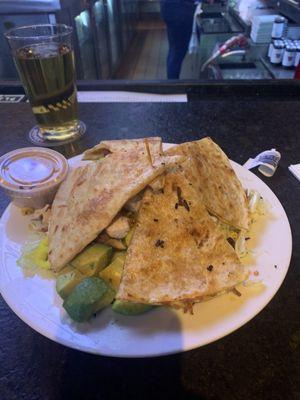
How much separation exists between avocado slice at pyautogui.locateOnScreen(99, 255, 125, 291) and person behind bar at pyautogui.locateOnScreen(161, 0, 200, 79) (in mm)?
3727

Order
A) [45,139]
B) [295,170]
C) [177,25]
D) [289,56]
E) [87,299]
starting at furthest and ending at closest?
[177,25] < [289,56] < [45,139] < [295,170] < [87,299]

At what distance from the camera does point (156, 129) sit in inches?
62.0

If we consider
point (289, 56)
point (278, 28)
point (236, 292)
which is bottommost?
point (289, 56)

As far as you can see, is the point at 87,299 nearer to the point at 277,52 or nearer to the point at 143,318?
the point at 143,318

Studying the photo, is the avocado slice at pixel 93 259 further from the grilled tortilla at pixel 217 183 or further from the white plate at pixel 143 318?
the grilled tortilla at pixel 217 183

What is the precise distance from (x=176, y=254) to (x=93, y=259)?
208mm

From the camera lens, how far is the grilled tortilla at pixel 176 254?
703 mm

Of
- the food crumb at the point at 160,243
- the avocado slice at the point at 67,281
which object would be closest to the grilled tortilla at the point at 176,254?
the food crumb at the point at 160,243

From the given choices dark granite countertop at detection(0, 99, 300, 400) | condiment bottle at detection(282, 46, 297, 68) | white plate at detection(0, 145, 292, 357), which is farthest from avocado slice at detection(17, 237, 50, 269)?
condiment bottle at detection(282, 46, 297, 68)

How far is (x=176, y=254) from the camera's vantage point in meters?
0.76

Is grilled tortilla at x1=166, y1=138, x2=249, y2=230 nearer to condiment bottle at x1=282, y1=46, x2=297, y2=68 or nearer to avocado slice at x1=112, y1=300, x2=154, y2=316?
avocado slice at x1=112, y1=300, x2=154, y2=316

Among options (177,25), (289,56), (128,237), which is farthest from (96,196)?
(177,25)

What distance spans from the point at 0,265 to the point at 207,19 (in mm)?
5243

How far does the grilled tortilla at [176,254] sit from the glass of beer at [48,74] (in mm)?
831
